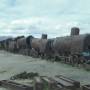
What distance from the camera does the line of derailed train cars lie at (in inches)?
744

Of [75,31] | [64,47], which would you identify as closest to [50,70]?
[64,47]

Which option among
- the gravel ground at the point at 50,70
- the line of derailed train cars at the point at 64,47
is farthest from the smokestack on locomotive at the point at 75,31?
the gravel ground at the point at 50,70

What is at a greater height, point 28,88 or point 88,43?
point 88,43

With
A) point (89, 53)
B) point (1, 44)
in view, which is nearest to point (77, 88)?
point (89, 53)

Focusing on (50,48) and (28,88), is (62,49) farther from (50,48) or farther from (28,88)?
(28,88)

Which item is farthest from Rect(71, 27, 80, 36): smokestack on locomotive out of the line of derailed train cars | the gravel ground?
the gravel ground

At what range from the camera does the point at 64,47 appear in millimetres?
22469

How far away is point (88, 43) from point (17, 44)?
20.7 metres

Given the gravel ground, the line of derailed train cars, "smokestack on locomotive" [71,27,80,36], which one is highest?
"smokestack on locomotive" [71,27,80,36]

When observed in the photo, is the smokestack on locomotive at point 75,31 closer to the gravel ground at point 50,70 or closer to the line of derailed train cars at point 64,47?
the line of derailed train cars at point 64,47

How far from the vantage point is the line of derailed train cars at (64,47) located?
18906 millimetres

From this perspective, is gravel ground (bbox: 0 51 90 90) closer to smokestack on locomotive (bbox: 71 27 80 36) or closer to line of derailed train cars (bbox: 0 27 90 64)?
line of derailed train cars (bbox: 0 27 90 64)

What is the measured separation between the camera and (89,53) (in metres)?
18.6

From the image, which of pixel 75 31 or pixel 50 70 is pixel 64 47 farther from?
pixel 50 70
